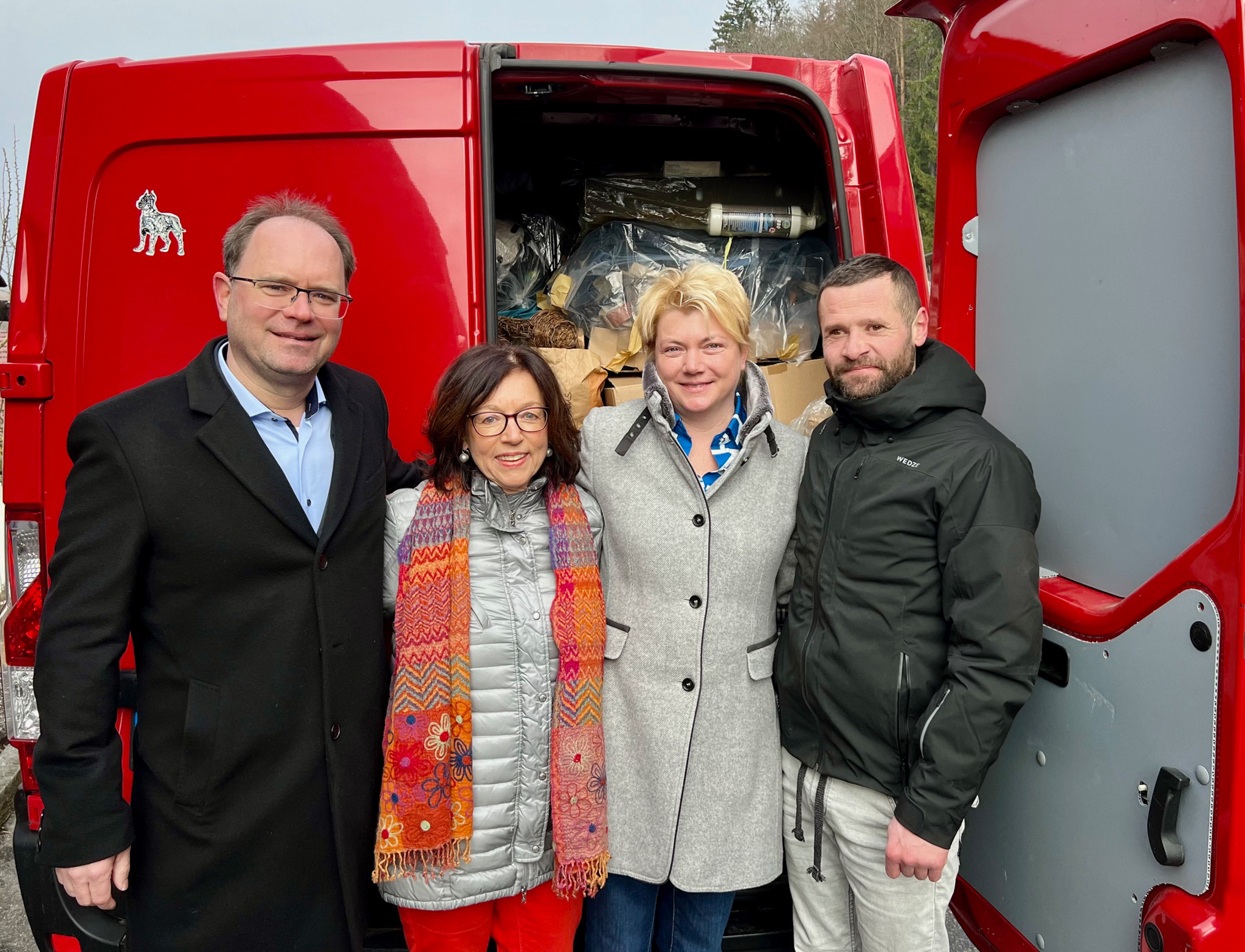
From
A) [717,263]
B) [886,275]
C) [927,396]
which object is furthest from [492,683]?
[717,263]

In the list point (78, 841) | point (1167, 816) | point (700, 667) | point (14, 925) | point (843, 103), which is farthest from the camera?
point (14, 925)

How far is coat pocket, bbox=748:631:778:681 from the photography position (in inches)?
66.0

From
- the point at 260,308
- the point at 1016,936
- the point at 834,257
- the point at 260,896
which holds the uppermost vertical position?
the point at 834,257

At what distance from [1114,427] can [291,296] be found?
4.91 feet

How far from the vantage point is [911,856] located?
146cm

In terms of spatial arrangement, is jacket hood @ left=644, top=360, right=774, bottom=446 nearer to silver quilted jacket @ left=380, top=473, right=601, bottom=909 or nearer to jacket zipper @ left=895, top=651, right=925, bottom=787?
silver quilted jacket @ left=380, top=473, right=601, bottom=909

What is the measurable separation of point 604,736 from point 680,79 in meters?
1.59

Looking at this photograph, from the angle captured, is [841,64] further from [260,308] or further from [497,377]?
[260,308]

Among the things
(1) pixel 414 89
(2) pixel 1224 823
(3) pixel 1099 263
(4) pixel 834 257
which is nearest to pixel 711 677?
(2) pixel 1224 823

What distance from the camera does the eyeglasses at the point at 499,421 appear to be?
160 cm

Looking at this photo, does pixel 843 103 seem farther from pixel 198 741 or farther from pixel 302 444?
pixel 198 741

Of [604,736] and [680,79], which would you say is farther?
[680,79]

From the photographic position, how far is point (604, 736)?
173 centimetres

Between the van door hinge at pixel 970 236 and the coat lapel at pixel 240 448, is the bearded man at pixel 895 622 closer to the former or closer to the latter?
the van door hinge at pixel 970 236
